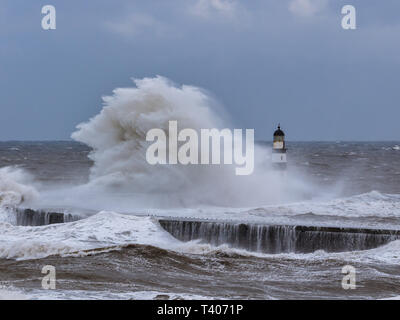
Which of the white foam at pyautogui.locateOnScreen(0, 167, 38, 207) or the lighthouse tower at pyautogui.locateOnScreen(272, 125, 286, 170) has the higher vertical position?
the lighthouse tower at pyautogui.locateOnScreen(272, 125, 286, 170)

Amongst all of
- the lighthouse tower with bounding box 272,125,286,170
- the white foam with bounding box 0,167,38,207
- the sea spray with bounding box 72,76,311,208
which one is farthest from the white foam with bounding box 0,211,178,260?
the lighthouse tower with bounding box 272,125,286,170

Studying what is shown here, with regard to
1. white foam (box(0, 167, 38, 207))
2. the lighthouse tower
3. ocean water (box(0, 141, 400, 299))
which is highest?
the lighthouse tower

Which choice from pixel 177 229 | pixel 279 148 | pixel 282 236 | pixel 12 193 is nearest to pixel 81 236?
pixel 177 229

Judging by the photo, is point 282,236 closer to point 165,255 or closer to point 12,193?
point 165,255

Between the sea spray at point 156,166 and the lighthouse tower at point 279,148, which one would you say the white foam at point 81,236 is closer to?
the sea spray at point 156,166

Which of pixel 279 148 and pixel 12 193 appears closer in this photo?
pixel 12 193

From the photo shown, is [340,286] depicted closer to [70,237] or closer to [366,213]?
[70,237]

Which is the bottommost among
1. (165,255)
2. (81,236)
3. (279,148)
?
(165,255)

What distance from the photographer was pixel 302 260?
9555 millimetres

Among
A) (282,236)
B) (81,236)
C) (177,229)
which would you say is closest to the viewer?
(282,236)

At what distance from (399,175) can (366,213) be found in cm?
1945

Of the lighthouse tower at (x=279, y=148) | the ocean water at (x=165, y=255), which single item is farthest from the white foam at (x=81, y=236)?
the lighthouse tower at (x=279, y=148)

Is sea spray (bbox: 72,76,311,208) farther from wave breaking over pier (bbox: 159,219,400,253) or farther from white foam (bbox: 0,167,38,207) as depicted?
wave breaking over pier (bbox: 159,219,400,253)

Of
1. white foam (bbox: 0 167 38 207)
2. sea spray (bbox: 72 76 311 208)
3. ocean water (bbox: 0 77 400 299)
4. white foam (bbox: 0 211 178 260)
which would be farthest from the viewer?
sea spray (bbox: 72 76 311 208)
